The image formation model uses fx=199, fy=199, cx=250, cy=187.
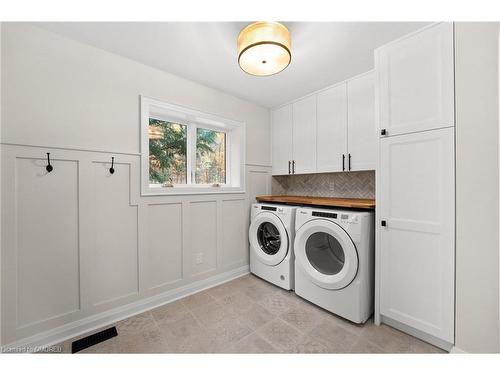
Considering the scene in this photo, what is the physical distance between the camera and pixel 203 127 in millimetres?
2469

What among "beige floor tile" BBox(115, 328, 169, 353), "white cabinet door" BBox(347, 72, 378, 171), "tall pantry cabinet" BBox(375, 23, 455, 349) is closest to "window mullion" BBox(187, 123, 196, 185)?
"beige floor tile" BBox(115, 328, 169, 353)

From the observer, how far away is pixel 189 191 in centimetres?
215

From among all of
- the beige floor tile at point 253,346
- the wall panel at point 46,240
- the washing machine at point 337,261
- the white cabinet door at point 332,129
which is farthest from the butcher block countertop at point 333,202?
the wall panel at point 46,240

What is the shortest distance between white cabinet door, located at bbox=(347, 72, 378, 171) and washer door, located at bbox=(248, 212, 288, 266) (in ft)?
3.43

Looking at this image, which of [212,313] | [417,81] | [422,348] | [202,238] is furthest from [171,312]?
[417,81]

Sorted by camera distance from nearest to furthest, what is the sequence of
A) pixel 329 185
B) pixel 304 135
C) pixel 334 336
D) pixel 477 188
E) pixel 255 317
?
pixel 477 188
pixel 334 336
pixel 255 317
pixel 304 135
pixel 329 185

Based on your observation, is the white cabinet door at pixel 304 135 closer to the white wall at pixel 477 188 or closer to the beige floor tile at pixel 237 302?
the white wall at pixel 477 188

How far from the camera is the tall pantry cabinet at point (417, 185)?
1.30 metres

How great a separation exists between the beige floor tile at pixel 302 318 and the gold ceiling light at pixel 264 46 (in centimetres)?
201

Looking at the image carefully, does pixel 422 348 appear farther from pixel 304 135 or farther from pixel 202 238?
pixel 304 135

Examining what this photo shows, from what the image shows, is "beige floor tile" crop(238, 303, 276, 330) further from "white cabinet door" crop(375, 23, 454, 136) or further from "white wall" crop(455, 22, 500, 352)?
"white cabinet door" crop(375, 23, 454, 136)

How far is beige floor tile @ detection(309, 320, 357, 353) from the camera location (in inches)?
54.9

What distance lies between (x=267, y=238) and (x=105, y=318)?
5.59 ft
